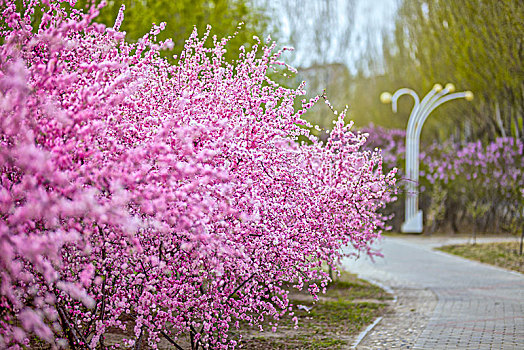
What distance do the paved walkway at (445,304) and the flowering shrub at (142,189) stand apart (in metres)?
2.00

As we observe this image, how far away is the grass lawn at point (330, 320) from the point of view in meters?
8.50

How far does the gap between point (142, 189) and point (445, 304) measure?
28.7 ft

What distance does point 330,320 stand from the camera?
10164mm

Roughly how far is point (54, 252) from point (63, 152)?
24.5 inches

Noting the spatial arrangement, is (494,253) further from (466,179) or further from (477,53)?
(477,53)

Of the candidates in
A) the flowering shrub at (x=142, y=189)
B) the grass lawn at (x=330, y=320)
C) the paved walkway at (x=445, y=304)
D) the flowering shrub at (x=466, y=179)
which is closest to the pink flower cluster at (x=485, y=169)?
the flowering shrub at (x=466, y=179)

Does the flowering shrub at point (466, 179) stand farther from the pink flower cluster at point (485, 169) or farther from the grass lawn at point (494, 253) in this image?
the grass lawn at point (494, 253)

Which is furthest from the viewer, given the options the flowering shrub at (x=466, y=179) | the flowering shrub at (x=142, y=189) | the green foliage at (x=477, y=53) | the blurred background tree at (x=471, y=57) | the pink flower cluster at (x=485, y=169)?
the flowering shrub at (x=466, y=179)

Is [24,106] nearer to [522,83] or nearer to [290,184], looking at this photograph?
[290,184]

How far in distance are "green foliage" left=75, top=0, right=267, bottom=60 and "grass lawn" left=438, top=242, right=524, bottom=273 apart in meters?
9.38

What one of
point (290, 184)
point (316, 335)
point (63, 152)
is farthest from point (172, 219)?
point (316, 335)

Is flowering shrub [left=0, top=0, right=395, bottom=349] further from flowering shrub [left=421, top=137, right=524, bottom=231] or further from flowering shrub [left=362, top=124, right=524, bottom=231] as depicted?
flowering shrub [left=362, top=124, right=524, bottom=231]

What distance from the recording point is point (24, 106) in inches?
140

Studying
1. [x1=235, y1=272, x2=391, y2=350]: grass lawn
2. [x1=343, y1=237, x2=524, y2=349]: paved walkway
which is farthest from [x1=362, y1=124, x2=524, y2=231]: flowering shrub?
[x1=235, y1=272, x2=391, y2=350]: grass lawn
